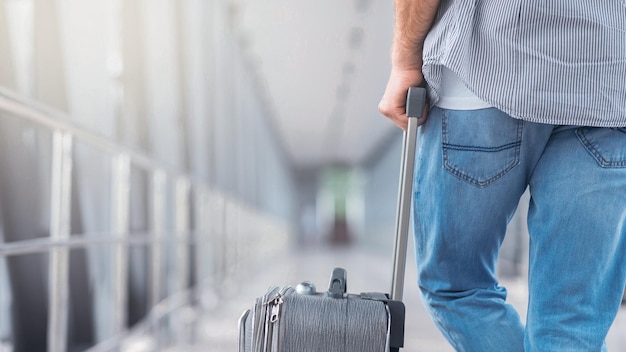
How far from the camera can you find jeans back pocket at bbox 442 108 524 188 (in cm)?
87

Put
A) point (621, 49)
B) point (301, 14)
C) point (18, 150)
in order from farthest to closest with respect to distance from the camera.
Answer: point (301, 14)
point (18, 150)
point (621, 49)

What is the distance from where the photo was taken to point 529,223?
2.96 feet

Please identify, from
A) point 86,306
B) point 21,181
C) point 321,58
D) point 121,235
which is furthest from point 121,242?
point 321,58

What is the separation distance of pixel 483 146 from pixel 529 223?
120mm

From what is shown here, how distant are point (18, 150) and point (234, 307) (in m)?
2.18

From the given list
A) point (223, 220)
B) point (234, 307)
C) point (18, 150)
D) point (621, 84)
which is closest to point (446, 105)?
point (621, 84)

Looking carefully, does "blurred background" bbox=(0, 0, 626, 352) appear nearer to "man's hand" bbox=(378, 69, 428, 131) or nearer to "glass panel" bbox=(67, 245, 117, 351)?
"glass panel" bbox=(67, 245, 117, 351)

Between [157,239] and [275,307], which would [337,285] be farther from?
[157,239]

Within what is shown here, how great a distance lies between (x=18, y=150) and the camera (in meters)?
2.12

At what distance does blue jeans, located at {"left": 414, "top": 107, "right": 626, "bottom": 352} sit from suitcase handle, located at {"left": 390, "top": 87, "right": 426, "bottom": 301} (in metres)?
0.01

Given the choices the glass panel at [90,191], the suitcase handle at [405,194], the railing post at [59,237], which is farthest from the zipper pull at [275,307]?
the glass panel at [90,191]

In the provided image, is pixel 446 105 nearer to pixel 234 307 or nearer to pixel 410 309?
pixel 410 309

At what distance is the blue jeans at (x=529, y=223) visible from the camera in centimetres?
84

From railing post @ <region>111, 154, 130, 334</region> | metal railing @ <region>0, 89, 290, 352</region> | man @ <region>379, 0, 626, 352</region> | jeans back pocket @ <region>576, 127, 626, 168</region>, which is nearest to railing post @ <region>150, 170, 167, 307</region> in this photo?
metal railing @ <region>0, 89, 290, 352</region>
